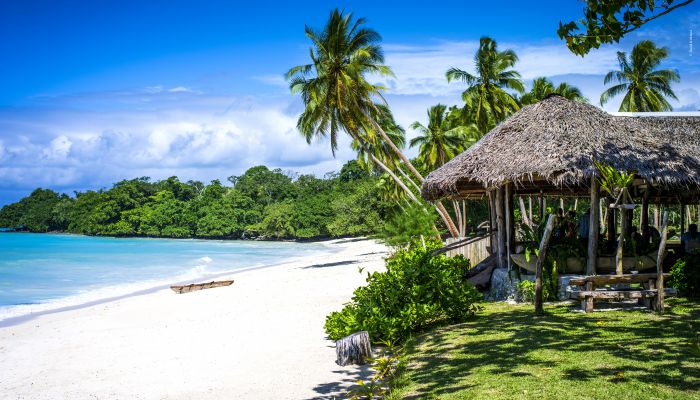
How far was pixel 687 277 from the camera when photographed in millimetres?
8602

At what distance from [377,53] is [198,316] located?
45.6 ft

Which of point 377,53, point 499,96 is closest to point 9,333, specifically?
point 377,53

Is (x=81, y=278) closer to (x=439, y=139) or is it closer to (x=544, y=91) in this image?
(x=439, y=139)

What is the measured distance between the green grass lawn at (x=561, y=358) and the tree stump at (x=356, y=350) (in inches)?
21.1

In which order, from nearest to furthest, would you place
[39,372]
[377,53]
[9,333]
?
[39,372], [9,333], [377,53]

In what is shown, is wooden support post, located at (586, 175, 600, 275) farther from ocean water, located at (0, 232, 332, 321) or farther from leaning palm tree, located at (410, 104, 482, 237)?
leaning palm tree, located at (410, 104, 482, 237)

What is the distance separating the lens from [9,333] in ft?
39.9

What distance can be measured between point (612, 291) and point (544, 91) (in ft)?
72.4

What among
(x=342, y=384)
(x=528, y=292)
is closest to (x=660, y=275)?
(x=528, y=292)

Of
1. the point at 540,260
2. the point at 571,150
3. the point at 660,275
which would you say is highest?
the point at 571,150

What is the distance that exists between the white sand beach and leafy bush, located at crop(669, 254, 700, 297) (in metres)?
5.22

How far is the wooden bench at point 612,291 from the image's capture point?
774 cm

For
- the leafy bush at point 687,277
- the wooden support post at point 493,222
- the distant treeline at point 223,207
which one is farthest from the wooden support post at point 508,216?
the distant treeline at point 223,207

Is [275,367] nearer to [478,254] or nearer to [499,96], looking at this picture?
[478,254]
